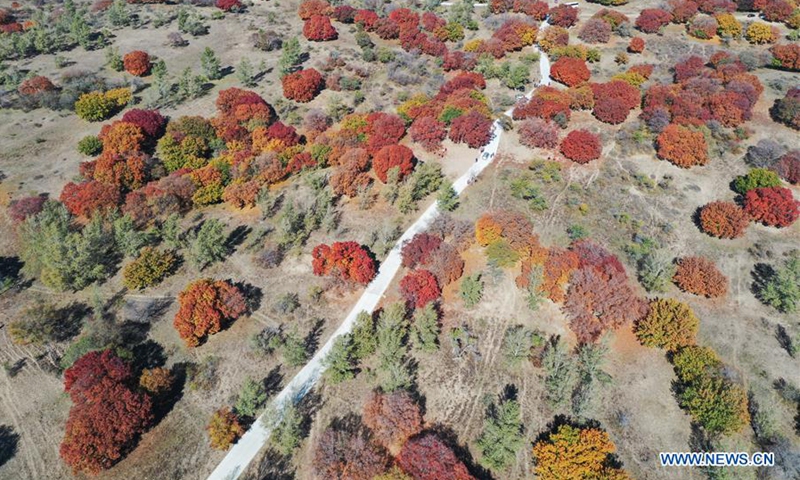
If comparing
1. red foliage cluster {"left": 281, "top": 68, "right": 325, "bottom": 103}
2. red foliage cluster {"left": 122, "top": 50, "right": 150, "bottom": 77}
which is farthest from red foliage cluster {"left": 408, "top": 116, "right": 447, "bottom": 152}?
red foliage cluster {"left": 122, "top": 50, "right": 150, "bottom": 77}

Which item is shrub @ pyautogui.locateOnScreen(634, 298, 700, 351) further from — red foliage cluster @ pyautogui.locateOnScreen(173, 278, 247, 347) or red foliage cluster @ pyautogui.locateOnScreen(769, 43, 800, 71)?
red foliage cluster @ pyautogui.locateOnScreen(769, 43, 800, 71)

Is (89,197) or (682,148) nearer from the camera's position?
(89,197)

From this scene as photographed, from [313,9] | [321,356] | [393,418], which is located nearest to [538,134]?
[321,356]

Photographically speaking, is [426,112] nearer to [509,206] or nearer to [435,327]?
[509,206]

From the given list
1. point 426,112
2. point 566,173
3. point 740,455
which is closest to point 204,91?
point 426,112

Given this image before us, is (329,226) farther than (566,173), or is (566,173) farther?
(566,173)

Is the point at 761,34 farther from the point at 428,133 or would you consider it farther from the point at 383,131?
the point at 383,131
